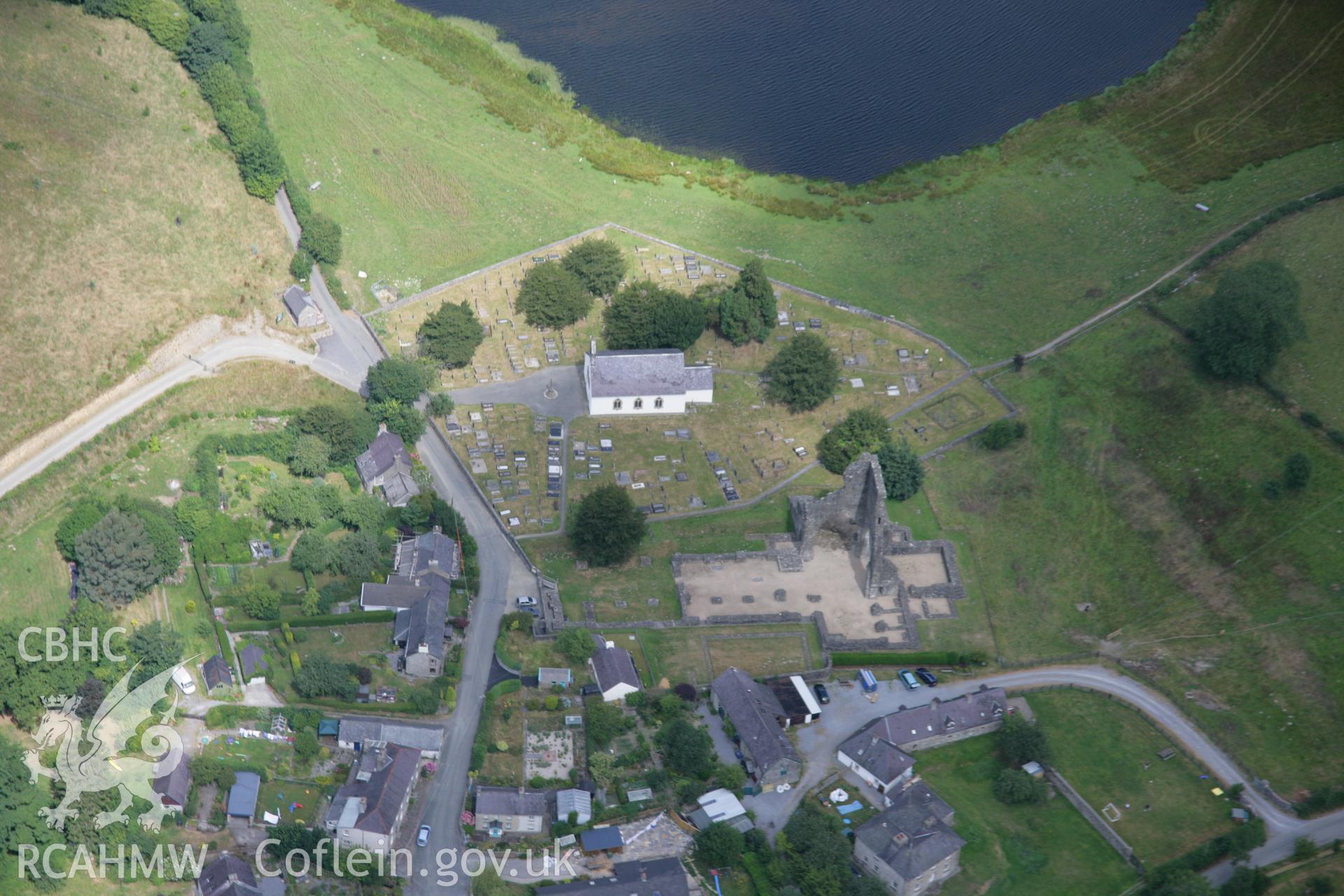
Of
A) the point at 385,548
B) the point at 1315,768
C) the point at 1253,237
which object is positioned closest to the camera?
the point at 1315,768

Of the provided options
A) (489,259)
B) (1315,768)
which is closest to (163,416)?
(489,259)

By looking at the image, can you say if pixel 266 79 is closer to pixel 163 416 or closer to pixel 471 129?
pixel 471 129

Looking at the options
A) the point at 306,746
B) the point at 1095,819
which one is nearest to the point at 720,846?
the point at 1095,819

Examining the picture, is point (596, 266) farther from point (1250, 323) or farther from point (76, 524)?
point (1250, 323)

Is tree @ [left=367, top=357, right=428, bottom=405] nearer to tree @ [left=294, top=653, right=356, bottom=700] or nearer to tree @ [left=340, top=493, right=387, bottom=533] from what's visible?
tree @ [left=340, top=493, right=387, bottom=533]

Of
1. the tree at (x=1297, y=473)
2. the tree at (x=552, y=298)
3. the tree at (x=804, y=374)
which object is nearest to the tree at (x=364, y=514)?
the tree at (x=552, y=298)

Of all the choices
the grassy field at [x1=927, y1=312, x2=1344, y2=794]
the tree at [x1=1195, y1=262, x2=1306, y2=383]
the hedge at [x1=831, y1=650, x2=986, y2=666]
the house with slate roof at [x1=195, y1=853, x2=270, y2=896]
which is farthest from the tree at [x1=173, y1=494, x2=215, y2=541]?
the tree at [x1=1195, y1=262, x2=1306, y2=383]
